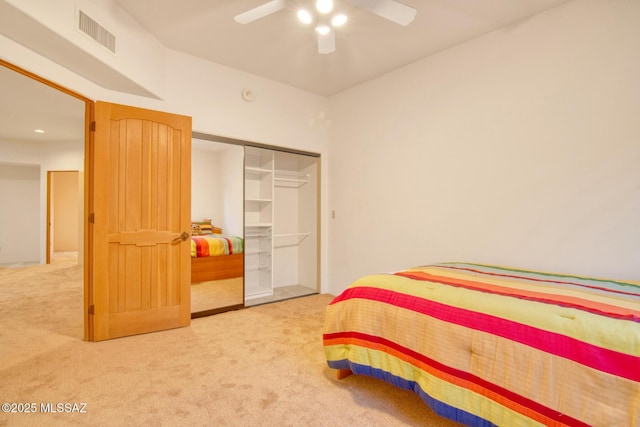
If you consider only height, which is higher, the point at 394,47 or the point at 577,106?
the point at 394,47

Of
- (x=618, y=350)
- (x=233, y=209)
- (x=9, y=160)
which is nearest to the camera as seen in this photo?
(x=618, y=350)

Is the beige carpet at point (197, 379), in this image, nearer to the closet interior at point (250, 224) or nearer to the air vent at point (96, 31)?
the closet interior at point (250, 224)

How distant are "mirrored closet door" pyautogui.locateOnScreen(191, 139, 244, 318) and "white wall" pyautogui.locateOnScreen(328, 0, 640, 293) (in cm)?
152

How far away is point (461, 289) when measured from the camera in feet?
5.53

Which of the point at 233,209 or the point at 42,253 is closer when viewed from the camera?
the point at 233,209

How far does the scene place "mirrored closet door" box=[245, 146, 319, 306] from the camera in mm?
3924

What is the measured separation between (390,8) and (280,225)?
3.08 metres

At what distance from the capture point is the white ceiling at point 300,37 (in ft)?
→ 7.86

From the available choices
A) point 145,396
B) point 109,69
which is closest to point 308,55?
point 109,69

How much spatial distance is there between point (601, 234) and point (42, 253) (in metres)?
8.84

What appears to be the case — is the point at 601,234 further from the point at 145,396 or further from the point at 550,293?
the point at 145,396

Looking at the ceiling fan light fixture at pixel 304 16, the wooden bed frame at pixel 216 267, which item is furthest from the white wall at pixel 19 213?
the ceiling fan light fixture at pixel 304 16

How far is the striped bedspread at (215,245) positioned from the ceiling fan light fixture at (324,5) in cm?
245

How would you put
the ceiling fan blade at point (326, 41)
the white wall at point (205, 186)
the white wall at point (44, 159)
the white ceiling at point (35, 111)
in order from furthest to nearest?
the white wall at point (44, 159)
the white ceiling at point (35, 111)
the white wall at point (205, 186)
the ceiling fan blade at point (326, 41)
